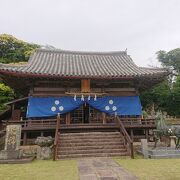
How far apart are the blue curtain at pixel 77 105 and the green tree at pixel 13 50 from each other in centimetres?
1803

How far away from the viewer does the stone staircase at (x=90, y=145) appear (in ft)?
39.7

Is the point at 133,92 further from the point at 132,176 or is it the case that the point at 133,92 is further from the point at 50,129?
the point at 132,176

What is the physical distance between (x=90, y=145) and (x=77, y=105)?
15.3 feet

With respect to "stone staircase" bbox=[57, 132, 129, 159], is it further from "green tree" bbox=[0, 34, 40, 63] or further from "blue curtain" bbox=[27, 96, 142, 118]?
"green tree" bbox=[0, 34, 40, 63]

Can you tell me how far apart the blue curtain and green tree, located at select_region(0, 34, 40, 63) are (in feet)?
59.2

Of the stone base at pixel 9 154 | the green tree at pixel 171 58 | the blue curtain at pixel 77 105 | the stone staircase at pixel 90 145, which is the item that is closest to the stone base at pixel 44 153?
the stone staircase at pixel 90 145

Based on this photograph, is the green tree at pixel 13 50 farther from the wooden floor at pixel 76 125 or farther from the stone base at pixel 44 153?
the stone base at pixel 44 153

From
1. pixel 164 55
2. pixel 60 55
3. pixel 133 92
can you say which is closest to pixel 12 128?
pixel 133 92

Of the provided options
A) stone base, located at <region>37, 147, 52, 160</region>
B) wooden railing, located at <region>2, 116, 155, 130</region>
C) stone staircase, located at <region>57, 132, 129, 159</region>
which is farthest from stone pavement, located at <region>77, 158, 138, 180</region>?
wooden railing, located at <region>2, 116, 155, 130</region>

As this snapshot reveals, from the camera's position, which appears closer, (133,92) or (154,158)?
(154,158)

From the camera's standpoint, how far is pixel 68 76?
15883 millimetres

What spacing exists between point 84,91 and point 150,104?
50.4 feet

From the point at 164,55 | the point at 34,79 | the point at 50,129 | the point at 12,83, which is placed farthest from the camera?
the point at 164,55

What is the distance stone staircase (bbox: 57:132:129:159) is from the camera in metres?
12.1
